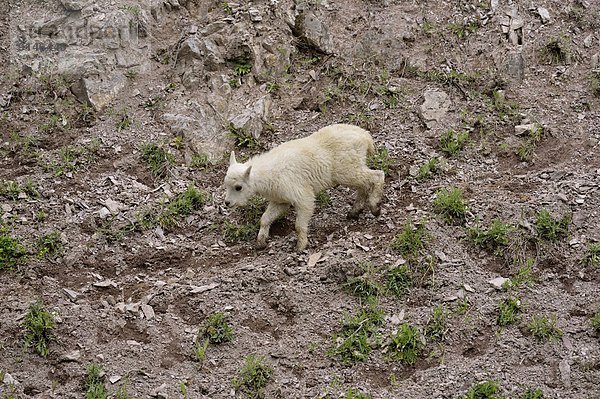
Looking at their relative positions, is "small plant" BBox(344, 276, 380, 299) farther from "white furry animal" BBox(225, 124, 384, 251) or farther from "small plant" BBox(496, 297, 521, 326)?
"small plant" BBox(496, 297, 521, 326)

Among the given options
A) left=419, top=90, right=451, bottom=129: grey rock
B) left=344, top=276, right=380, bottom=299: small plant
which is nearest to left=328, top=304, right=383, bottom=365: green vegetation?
left=344, top=276, right=380, bottom=299: small plant

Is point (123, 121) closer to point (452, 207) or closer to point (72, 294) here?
point (72, 294)

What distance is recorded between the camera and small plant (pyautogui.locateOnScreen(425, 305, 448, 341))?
971 centimetres

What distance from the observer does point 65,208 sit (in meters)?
12.1

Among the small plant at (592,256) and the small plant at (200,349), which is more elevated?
the small plant at (592,256)

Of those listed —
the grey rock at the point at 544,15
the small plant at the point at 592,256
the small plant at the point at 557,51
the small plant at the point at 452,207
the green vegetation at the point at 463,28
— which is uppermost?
the grey rock at the point at 544,15

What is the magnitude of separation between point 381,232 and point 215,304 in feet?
9.81

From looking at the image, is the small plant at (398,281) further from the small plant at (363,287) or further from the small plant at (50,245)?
the small plant at (50,245)

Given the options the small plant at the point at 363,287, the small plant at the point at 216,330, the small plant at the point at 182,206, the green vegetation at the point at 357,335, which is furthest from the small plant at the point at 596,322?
the small plant at the point at 182,206

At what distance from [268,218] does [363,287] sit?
2.13m

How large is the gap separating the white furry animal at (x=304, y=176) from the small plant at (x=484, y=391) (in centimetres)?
362

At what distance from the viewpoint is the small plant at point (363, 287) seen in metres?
10.3

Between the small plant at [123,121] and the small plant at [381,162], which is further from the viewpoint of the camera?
the small plant at [123,121]

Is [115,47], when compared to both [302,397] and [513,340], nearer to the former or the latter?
[302,397]
